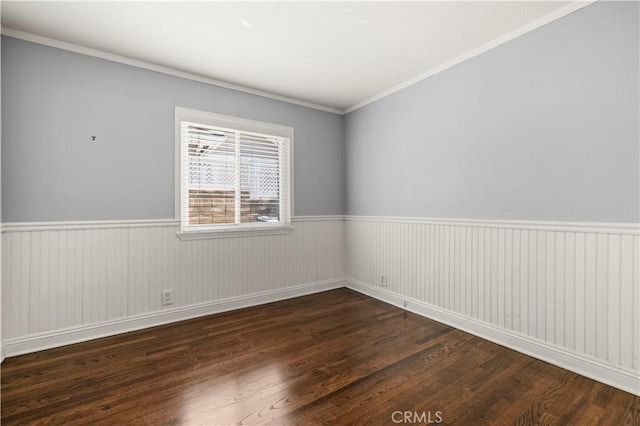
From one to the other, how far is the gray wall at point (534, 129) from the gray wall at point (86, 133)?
2179 millimetres

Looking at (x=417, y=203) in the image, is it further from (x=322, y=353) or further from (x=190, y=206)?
(x=190, y=206)

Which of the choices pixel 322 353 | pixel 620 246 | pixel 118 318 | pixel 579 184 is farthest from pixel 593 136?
pixel 118 318

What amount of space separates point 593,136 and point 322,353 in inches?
95.8

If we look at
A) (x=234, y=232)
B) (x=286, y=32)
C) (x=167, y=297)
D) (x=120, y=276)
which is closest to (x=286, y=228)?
(x=234, y=232)

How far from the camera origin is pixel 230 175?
10.7 feet

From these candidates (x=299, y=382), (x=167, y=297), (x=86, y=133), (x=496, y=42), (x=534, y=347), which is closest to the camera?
(x=299, y=382)

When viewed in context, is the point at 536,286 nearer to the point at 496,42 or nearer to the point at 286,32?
the point at 496,42

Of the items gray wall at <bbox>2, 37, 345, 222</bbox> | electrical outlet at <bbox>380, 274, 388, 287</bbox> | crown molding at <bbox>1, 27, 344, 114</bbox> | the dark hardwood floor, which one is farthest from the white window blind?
electrical outlet at <bbox>380, 274, 388, 287</bbox>

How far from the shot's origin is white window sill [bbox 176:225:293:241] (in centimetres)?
A: 299

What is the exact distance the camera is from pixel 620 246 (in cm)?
183

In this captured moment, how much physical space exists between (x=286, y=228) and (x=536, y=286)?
2536 millimetres

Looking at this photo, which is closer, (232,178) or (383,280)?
(232,178)

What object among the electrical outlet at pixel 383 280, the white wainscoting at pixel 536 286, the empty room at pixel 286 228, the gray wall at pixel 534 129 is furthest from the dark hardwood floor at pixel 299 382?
the gray wall at pixel 534 129

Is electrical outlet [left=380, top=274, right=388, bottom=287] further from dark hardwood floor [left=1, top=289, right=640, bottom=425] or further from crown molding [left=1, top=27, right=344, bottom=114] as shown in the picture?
crown molding [left=1, top=27, right=344, bottom=114]
